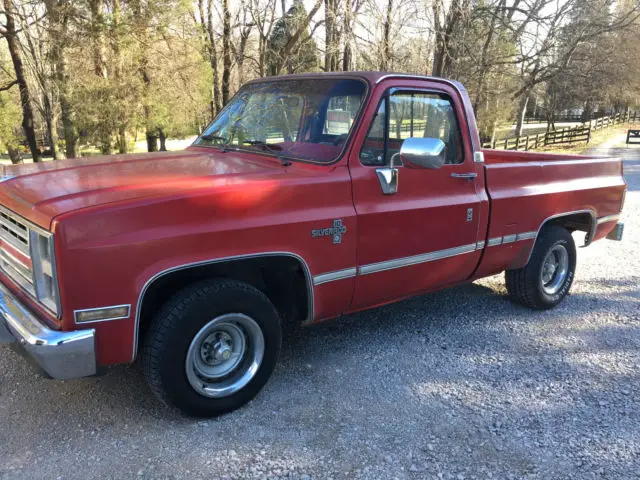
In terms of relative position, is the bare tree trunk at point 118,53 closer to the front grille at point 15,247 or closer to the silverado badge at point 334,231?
the front grille at point 15,247

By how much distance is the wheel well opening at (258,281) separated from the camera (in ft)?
9.38

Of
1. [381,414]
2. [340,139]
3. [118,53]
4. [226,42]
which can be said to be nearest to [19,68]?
[118,53]

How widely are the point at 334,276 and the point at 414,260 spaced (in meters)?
0.70

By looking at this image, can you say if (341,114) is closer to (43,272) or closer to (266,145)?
(266,145)

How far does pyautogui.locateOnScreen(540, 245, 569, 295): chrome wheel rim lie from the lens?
4895mm

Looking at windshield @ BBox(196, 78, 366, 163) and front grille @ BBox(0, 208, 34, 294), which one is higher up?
windshield @ BBox(196, 78, 366, 163)

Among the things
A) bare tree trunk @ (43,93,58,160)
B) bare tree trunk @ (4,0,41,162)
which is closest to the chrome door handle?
bare tree trunk @ (4,0,41,162)

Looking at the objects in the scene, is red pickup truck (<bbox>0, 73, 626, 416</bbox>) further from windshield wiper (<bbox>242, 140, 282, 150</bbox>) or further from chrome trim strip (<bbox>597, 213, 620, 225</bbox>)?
chrome trim strip (<bbox>597, 213, 620, 225</bbox>)

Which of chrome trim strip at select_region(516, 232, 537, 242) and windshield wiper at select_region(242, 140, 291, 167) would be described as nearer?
windshield wiper at select_region(242, 140, 291, 167)

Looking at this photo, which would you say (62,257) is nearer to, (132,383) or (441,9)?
(132,383)

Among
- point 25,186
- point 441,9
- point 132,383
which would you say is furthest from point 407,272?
point 441,9

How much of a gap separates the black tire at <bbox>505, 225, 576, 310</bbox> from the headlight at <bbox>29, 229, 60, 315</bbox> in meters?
3.71

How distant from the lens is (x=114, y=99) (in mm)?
18500

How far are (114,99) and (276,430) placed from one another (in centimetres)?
1808
